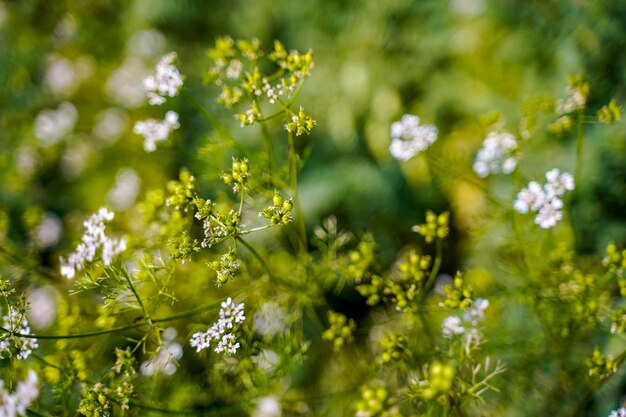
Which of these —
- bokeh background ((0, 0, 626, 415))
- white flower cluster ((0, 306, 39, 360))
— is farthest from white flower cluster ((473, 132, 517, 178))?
white flower cluster ((0, 306, 39, 360))

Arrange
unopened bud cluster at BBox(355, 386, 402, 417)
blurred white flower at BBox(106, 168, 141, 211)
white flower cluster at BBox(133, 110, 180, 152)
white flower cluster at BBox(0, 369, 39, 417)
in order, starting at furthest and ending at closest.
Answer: blurred white flower at BBox(106, 168, 141, 211) < white flower cluster at BBox(133, 110, 180, 152) < white flower cluster at BBox(0, 369, 39, 417) < unopened bud cluster at BBox(355, 386, 402, 417)

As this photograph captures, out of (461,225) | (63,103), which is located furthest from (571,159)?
(63,103)

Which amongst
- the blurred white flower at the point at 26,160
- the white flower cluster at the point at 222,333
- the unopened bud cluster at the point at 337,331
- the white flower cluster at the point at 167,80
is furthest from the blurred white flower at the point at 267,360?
the blurred white flower at the point at 26,160

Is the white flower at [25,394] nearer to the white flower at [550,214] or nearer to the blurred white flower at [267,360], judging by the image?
the blurred white flower at [267,360]

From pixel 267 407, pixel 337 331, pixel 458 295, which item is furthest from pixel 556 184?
pixel 267 407

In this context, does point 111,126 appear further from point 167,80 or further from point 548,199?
point 548,199

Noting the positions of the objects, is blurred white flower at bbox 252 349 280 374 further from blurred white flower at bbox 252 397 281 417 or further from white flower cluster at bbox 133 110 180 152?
white flower cluster at bbox 133 110 180 152
